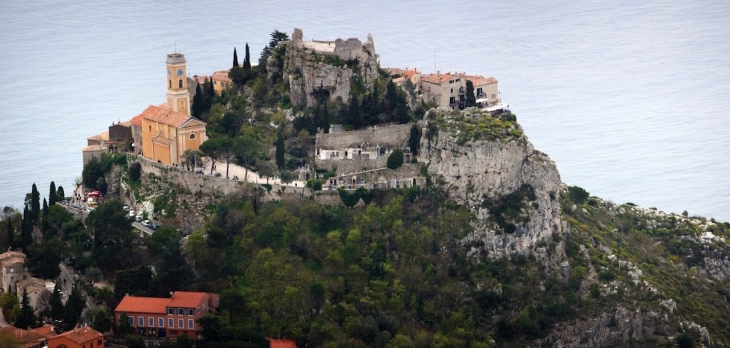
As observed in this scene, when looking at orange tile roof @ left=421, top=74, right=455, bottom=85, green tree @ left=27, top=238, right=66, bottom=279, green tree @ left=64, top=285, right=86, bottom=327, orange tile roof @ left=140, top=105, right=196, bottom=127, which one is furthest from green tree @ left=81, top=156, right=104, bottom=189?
orange tile roof @ left=421, top=74, right=455, bottom=85

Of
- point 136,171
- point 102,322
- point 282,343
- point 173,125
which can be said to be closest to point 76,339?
point 102,322

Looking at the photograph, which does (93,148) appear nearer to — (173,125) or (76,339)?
(173,125)

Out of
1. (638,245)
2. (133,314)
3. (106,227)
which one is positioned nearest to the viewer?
(133,314)

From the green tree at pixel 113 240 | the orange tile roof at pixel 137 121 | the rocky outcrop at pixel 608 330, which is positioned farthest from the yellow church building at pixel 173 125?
the rocky outcrop at pixel 608 330

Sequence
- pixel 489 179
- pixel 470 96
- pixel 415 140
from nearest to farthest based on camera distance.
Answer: pixel 489 179 → pixel 415 140 → pixel 470 96

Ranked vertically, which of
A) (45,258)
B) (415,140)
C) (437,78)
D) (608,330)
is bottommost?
(608,330)

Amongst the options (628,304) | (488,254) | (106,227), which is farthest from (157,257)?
(628,304)

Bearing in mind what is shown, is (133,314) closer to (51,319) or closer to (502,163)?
(51,319)
